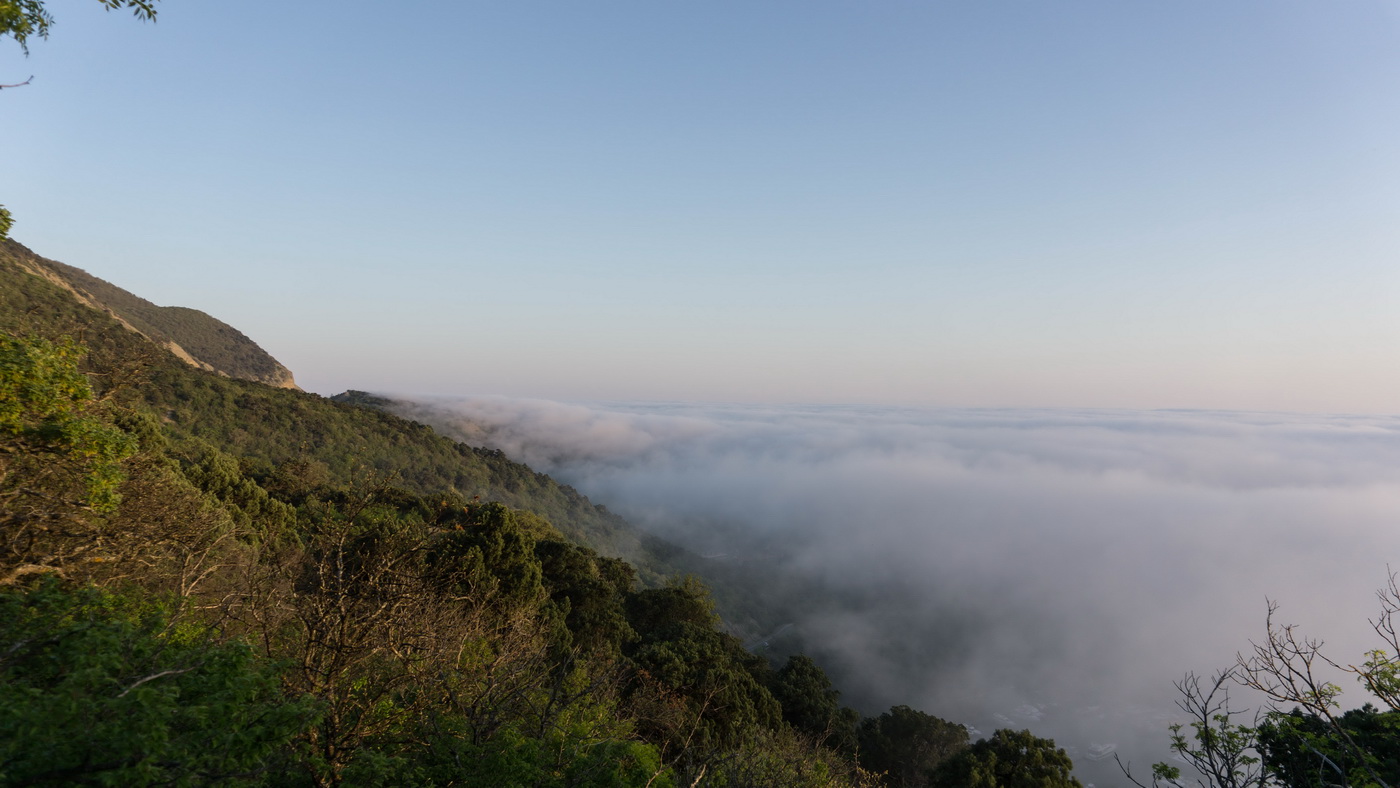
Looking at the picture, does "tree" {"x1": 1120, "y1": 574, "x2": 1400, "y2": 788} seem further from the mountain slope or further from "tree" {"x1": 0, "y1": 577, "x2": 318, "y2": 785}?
the mountain slope

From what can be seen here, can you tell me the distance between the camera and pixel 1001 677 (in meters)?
101

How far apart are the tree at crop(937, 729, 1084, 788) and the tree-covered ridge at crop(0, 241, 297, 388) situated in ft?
345

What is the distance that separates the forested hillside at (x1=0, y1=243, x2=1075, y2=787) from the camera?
5.73m

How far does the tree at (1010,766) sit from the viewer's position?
24531 millimetres

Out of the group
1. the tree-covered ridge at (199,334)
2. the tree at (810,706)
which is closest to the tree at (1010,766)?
the tree at (810,706)

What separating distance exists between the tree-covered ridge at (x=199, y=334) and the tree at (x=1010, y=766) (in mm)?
105233

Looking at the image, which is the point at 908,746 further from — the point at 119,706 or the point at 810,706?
the point at 119,706

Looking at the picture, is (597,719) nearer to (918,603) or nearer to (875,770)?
(875,770)

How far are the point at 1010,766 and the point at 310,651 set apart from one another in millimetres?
28712

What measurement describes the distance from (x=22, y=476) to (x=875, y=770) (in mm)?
42500

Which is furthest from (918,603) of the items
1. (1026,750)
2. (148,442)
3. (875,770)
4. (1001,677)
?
(148,442)

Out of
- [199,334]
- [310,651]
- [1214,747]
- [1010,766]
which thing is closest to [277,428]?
[310,651]

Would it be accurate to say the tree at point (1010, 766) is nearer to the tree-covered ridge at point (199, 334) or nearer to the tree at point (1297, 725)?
the tree at point (1297, 725)

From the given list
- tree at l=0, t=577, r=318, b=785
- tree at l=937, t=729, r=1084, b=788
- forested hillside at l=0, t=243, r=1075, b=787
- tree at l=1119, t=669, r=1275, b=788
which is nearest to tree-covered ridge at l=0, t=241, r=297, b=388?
forested hillside at l=0, t=243, r=1075, b=787
